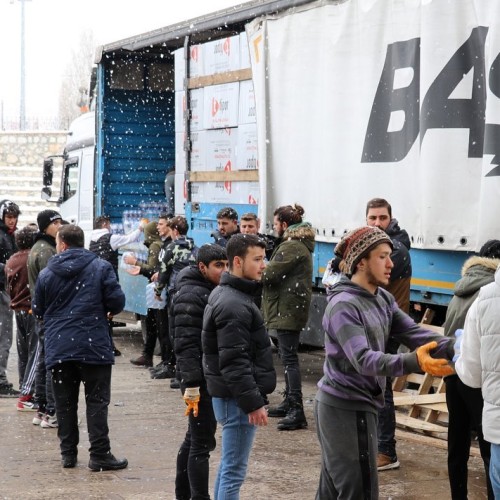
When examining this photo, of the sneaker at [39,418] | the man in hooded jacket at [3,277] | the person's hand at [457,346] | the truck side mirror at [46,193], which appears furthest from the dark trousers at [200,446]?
the truck side mirror at [46,193]

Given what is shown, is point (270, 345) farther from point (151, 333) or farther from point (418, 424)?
point (151, 333)

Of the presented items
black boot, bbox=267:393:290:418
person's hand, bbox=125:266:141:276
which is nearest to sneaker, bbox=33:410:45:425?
black boot, bbox=267:393:290:418

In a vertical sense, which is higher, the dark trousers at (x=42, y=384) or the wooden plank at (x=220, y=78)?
the wooden plank at (x=220, y=78)

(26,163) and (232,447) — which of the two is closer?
(232,447)

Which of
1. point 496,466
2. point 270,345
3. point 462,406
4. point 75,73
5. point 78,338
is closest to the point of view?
point 496,466

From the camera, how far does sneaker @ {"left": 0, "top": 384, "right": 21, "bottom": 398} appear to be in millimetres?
11056

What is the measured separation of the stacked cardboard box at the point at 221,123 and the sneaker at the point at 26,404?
11.0ft

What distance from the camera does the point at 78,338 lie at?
7793 millimetres

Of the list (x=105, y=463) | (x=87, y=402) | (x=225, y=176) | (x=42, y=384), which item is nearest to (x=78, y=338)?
(x=87, y=402)

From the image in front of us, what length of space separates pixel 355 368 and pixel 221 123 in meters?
8.08

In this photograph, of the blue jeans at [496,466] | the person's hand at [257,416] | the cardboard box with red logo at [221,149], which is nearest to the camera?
the blue jeans at [496,466]

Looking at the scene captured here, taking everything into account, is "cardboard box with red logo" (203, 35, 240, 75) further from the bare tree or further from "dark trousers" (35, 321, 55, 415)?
the bare tree

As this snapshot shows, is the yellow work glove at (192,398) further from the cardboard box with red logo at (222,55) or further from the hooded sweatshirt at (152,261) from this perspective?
the cardboard box with red logo at (222,55)

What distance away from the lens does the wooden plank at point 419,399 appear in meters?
9.05
